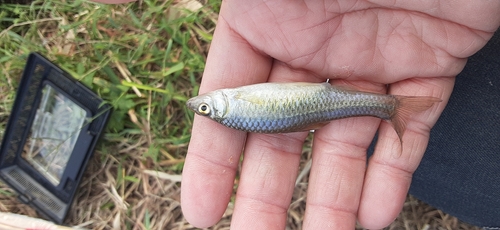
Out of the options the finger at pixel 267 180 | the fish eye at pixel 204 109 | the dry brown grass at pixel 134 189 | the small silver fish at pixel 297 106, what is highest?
the small silver fish at pixel 297 106

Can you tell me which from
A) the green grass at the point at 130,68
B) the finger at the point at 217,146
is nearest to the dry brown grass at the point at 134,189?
the green grass at the point at 130,68

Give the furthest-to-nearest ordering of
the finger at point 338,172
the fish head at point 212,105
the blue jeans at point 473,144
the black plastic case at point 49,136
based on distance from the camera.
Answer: the black plastic case at point 49,136, the blue jeans at point 473,144, the finger at point 338,172, the fish head at point 212,105

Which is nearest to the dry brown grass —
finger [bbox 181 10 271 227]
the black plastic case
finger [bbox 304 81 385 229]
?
the black plastic case

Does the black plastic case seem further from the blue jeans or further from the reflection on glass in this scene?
the blue jeans

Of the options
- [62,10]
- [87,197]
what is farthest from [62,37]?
[87,197]

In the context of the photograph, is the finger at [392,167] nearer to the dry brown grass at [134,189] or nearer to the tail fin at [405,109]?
the tail fin at [405,109]

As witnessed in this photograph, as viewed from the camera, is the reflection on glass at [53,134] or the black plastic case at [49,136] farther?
the reflection on glass at [53,134]

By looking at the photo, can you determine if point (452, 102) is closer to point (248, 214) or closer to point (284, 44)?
point (284, 44)
